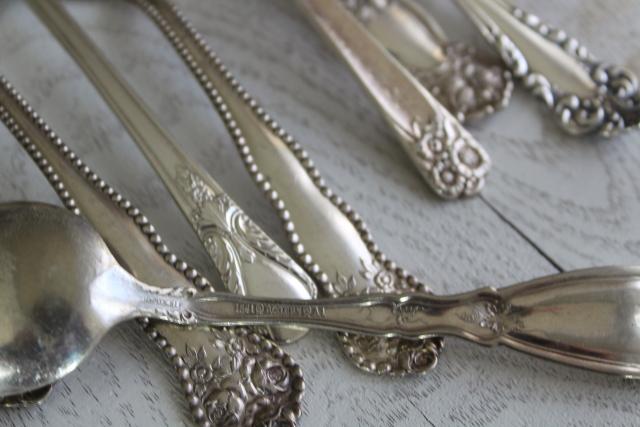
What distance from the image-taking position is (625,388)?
1.62 feet

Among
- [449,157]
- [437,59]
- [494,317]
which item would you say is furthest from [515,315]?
[437,59]

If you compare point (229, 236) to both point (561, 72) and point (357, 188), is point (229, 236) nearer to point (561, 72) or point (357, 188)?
point (357, 188)

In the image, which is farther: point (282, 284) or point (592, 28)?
point (592, 28)

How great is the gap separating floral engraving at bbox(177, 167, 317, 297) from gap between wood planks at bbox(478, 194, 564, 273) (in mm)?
155

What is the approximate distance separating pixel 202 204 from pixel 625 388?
0.98 feet

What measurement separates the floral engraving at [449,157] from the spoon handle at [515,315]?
4.5 inches

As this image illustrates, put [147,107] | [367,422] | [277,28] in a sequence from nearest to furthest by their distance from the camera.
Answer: [367,422], [147,107], [277,28]

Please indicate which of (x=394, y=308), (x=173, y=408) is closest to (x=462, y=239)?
(x=394, y=308)

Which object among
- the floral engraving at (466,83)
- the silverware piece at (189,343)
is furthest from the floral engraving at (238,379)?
the floral engraving at (466,83)

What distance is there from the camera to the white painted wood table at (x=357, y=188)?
1.62ft

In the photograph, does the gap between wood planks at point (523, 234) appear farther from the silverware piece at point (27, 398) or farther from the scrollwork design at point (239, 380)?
the silverware piece at point (27, 398)

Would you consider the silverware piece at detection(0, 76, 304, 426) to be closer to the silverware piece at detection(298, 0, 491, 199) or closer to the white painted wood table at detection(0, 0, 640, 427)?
the white painted wood table at detection(0, 0, 640, 427)

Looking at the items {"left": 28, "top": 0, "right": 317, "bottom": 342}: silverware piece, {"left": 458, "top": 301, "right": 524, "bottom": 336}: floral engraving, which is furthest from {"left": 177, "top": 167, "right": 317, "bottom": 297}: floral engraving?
{"left": 458, "top": 301, "right": 524, "bottom": 336}: floral engraving

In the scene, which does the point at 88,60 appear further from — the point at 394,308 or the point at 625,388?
the point at 625,388
